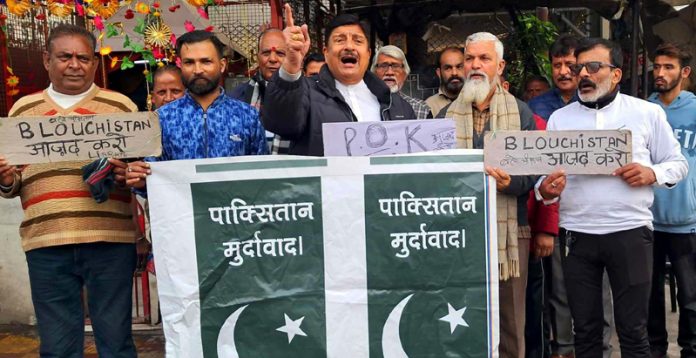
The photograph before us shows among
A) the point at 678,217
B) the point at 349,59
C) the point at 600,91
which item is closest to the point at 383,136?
the point at 349,59

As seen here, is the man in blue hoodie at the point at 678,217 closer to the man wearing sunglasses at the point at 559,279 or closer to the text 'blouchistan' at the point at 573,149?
the man wearing sunglasses at the point at 559,279

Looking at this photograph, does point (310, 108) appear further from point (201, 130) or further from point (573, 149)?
point (573, 149)

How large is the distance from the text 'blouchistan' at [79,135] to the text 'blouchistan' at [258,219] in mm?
→ 526

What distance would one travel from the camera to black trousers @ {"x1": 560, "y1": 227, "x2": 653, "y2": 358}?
10.9 feet

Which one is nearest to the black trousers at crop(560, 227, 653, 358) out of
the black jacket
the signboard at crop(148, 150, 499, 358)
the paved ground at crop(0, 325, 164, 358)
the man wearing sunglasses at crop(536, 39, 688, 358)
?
the man wearing sunglasses at crop(536, 39, 688, 358)

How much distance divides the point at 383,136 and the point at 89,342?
3.22 metres

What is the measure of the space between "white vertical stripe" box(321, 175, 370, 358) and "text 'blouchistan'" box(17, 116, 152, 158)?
0.95m

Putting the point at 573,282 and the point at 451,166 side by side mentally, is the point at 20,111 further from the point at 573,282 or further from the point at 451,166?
the point at 573,282

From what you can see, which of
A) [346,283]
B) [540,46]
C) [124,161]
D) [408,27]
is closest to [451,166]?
[346,283]

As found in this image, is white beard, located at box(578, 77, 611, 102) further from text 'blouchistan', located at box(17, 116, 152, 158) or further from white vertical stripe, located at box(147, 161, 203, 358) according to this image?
text 'blouchistan', located at box(17, 116, 152, 158)

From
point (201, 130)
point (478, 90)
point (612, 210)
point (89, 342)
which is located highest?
point (478, 90)

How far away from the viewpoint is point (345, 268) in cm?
301

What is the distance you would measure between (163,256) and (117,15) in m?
3.41

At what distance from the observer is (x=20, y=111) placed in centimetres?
328
